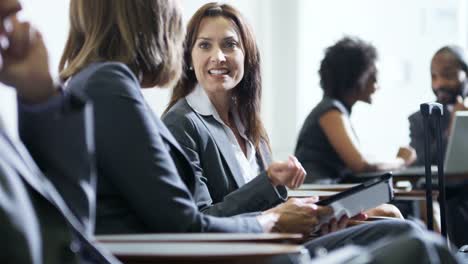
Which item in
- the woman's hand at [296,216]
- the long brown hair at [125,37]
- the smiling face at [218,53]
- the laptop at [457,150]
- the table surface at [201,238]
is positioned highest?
the long brown hair at [125,37]

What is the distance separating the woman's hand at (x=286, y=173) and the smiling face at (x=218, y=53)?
826mm

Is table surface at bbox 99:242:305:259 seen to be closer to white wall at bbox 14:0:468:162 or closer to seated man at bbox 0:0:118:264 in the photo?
seated man at bbox 0:0:118:264

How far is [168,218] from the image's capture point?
5.66 ft

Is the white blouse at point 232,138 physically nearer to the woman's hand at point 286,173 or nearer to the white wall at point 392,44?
the woman's hand at point 286,173

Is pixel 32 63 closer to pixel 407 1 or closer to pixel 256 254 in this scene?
pixel 256 254

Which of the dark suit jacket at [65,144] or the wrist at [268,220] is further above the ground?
the dark suit jacket at [65,144]

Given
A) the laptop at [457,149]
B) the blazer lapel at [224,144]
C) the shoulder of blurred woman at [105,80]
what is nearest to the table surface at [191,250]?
the shoulder of blurred woman at [105,80]

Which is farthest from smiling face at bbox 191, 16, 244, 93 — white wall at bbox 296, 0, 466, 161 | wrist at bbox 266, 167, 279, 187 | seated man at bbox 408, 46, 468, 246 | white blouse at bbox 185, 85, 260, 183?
white wall at bbox 296, 0, 466, 161

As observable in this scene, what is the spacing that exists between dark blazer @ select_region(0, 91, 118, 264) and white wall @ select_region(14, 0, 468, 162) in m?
5.13

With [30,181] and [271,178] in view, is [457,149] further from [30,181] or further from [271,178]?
[30,181]

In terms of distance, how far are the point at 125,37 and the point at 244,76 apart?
1307mm

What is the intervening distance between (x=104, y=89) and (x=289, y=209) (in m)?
0.60

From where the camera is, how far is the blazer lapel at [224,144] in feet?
8.74

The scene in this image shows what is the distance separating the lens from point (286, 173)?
2244mm
